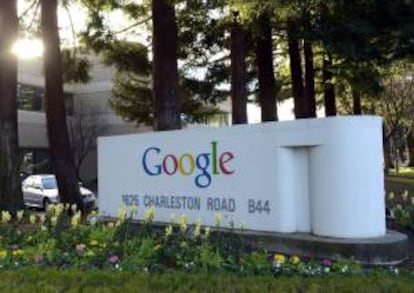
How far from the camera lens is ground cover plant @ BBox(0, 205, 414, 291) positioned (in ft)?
23.5

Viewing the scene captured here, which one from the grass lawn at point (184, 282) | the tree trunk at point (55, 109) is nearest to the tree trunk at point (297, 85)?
the tree trunk at point (55, 109)

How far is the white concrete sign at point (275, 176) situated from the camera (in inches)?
358

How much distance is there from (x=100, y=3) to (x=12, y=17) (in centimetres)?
460

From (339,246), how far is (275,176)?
148cm

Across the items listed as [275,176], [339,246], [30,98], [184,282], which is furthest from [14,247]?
[30,98]

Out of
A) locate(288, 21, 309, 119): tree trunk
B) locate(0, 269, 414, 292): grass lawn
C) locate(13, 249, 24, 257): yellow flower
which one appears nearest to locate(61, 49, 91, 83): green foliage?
locate(288, 21, 309, 119): tree trunk

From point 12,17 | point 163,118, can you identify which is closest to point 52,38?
point 12,17

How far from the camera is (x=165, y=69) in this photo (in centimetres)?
1591

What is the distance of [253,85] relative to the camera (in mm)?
27688

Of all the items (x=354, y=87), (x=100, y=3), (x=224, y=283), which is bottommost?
(x=224, y=283)

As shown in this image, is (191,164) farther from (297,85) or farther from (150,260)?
(297,85)

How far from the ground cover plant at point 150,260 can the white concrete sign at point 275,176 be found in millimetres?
899

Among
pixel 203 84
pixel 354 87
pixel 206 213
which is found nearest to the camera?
pixel 206 213

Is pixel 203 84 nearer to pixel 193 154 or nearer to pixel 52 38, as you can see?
pixel 52 38
